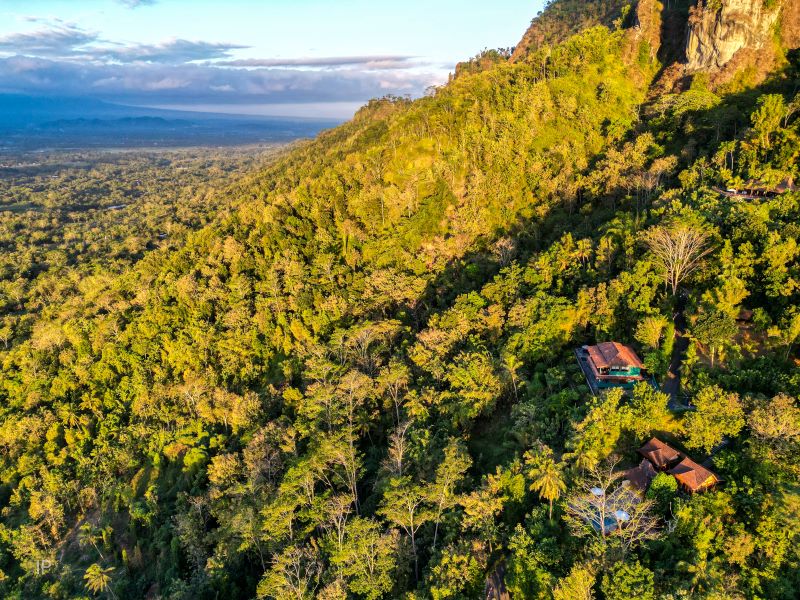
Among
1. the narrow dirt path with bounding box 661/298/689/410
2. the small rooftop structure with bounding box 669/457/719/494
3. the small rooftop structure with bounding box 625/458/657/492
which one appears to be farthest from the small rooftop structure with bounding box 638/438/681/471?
the narrow dirt path with bounding box 661/298/689/410

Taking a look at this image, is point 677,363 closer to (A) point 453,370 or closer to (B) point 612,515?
(B) point 612,515

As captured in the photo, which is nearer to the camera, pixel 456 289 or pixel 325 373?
pixel 325 373

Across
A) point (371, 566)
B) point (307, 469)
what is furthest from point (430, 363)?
point (371, 566)

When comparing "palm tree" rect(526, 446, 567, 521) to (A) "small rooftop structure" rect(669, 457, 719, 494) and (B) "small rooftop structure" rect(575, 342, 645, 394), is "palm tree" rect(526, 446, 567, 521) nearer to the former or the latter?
(A) "small rooftop structure" rect(669, 457, 719, 494)

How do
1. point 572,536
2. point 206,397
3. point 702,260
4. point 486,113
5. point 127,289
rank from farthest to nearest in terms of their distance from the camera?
1. point 486,113
2. point 127,289
3. point 206,397
4. point 702,260
5. point 572,536

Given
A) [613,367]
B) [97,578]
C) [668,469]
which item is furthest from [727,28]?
[97,578]

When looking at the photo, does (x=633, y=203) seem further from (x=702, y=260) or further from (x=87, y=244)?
(x=87, y=244)

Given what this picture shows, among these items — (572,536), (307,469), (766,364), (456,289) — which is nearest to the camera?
(572,536)
